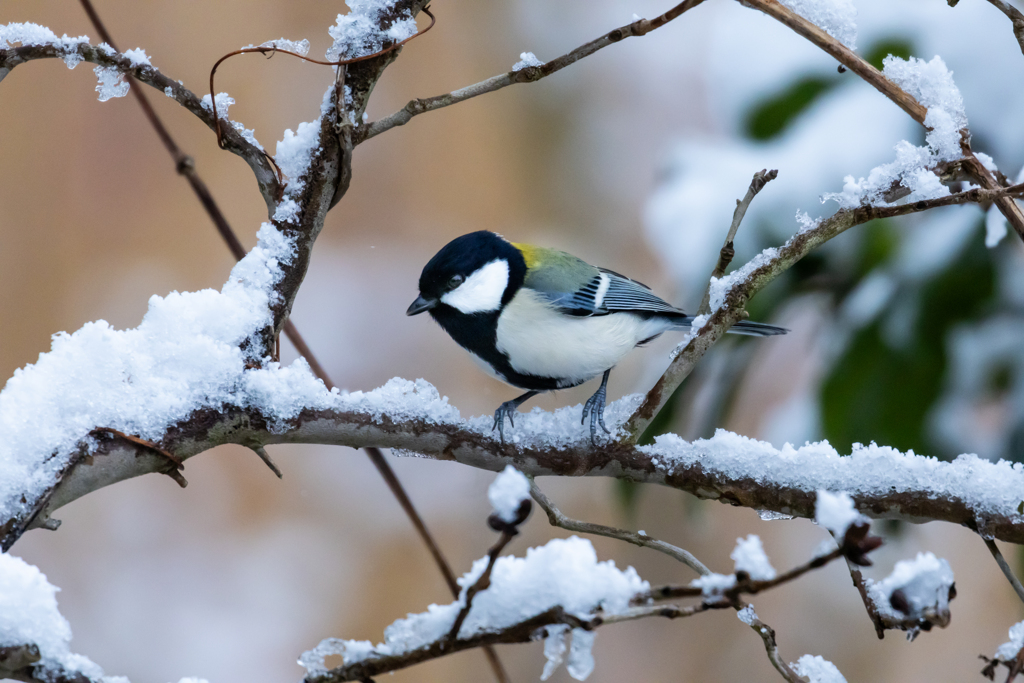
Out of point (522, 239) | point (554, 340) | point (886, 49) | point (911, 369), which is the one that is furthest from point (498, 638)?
point (522, 239)

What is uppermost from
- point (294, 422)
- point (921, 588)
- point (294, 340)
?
point (294, 340)

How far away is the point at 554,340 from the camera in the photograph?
1013 mm

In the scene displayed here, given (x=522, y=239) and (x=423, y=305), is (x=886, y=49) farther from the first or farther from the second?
(x=522, y=239)

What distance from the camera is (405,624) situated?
0.44m

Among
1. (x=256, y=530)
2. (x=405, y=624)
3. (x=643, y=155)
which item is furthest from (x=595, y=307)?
(x=643, y=155)

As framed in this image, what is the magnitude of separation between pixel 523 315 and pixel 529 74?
16.9 inches

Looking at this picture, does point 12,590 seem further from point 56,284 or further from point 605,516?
point 605,516

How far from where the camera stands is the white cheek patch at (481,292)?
3.42ft

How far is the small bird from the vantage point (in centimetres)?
101

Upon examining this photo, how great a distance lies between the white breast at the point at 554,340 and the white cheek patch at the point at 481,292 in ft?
0.08

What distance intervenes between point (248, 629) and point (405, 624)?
1.78 m

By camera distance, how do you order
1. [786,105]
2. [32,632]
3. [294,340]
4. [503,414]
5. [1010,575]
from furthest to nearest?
[786,105] < [503,414] < [294,340] < [1010,575] < [32,632]

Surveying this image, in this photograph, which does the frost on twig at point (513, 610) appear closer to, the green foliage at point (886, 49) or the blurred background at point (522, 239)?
the blurred background at point (522, 239)

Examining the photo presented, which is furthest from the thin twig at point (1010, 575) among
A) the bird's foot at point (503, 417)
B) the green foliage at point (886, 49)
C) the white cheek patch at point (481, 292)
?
the green foliage at point (886, 49)
